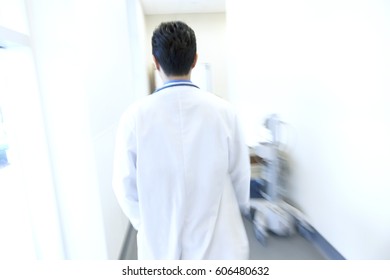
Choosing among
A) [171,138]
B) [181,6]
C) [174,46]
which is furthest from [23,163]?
[181,6]

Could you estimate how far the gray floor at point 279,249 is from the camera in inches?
79.0

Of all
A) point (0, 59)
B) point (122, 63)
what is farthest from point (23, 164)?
point (122, 63)

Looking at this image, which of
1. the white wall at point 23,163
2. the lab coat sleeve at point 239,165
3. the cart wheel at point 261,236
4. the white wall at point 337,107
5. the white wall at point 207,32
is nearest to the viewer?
the lab coat sleeve at point 239,165

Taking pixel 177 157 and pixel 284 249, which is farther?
pixel 284 249

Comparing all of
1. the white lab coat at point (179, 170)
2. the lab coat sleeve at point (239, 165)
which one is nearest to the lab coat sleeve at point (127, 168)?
the white lab coat at point (179, 170)

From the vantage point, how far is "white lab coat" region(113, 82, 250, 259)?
919 millimetres

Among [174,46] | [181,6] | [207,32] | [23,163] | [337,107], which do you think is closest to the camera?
[174,46]

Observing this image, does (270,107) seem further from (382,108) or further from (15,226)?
(15,226)

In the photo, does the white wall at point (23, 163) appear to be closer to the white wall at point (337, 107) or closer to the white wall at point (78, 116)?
the white wall at point (78, 116)

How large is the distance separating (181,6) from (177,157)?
512cm

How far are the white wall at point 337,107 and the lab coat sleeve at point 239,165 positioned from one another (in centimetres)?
87

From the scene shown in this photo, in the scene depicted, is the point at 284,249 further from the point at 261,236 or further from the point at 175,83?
the point at 175,83

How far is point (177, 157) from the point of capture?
0.93 m

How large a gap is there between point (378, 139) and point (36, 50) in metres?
1.95
